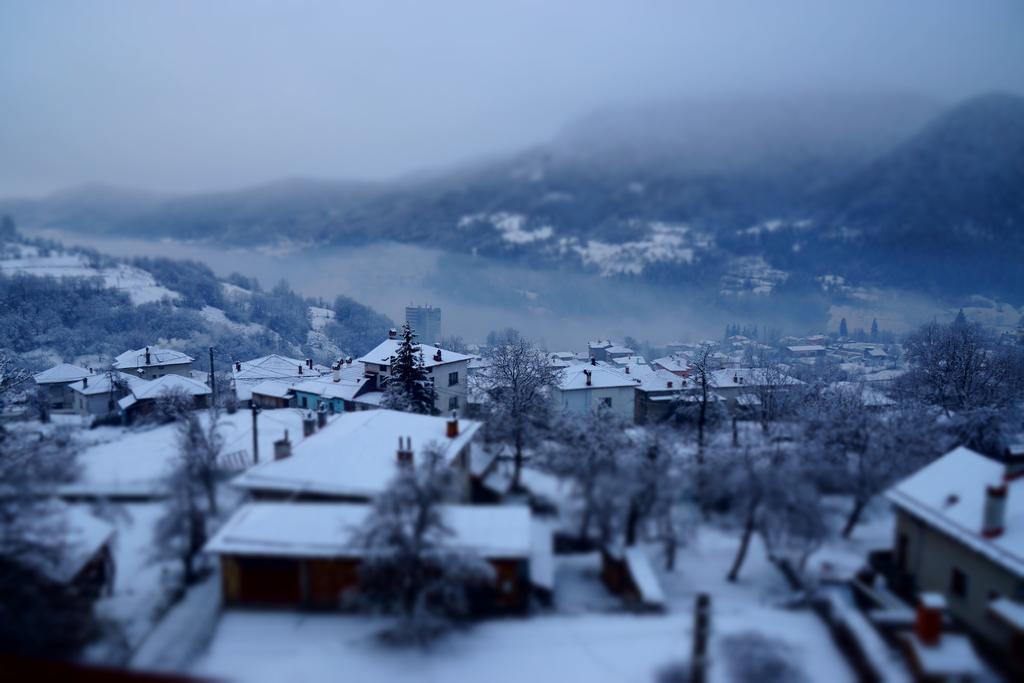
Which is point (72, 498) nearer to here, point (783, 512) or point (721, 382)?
point (783, 512)

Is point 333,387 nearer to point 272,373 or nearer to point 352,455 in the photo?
point 272,373

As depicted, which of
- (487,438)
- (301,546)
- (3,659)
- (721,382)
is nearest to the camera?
(3,659)

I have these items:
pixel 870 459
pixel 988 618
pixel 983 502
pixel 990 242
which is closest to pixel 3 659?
pixel 988 618

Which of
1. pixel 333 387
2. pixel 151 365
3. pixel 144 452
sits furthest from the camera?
pixel 151 365

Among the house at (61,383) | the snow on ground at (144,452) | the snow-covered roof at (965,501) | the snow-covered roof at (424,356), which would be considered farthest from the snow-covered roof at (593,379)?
the house at (61,383)

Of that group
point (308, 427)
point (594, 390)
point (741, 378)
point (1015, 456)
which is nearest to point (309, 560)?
point (308, 427)

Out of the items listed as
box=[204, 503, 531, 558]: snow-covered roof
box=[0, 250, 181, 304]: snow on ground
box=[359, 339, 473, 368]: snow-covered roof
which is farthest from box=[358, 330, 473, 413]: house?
box=[0, 250, 181, 304]: snow on ground
